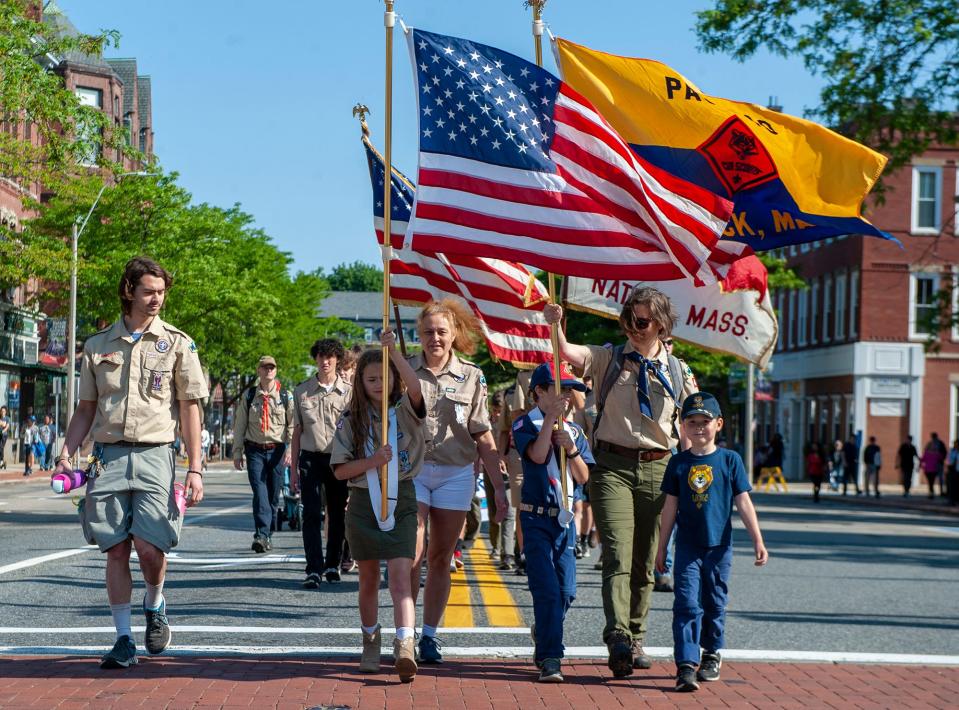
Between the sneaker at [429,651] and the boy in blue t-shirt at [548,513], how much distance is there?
1.88 ft

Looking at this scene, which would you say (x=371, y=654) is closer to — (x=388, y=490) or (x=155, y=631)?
(x=388, y=490)

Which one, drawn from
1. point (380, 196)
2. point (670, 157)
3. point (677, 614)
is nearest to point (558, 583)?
point (677, 614)

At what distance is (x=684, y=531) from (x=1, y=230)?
33963mm

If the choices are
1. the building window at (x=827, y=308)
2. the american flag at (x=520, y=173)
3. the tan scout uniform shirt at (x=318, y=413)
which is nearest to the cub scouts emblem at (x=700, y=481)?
the american flag at (x=520, y=173)

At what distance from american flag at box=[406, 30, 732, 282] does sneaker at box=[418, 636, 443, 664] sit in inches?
79.1

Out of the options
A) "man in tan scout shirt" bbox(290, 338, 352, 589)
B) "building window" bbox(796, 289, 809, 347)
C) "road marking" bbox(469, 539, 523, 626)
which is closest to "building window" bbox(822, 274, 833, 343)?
"building window" bbox(796, 289, 809, 347)

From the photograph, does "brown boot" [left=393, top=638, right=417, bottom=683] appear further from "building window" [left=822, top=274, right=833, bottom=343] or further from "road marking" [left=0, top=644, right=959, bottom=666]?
"building window" [left=822, top=274, right=833, bottom=343]

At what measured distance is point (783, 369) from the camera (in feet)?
209

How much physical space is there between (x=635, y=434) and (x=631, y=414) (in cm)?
11

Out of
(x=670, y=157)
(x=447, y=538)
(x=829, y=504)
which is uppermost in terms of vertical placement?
(x=670, y=157)

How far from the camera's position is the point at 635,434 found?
24.9 ft

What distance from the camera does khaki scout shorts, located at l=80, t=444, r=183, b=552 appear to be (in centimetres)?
729

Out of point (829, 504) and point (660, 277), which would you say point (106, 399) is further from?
point (829, 504)

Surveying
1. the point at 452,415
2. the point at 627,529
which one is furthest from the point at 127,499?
the point at 627,529
